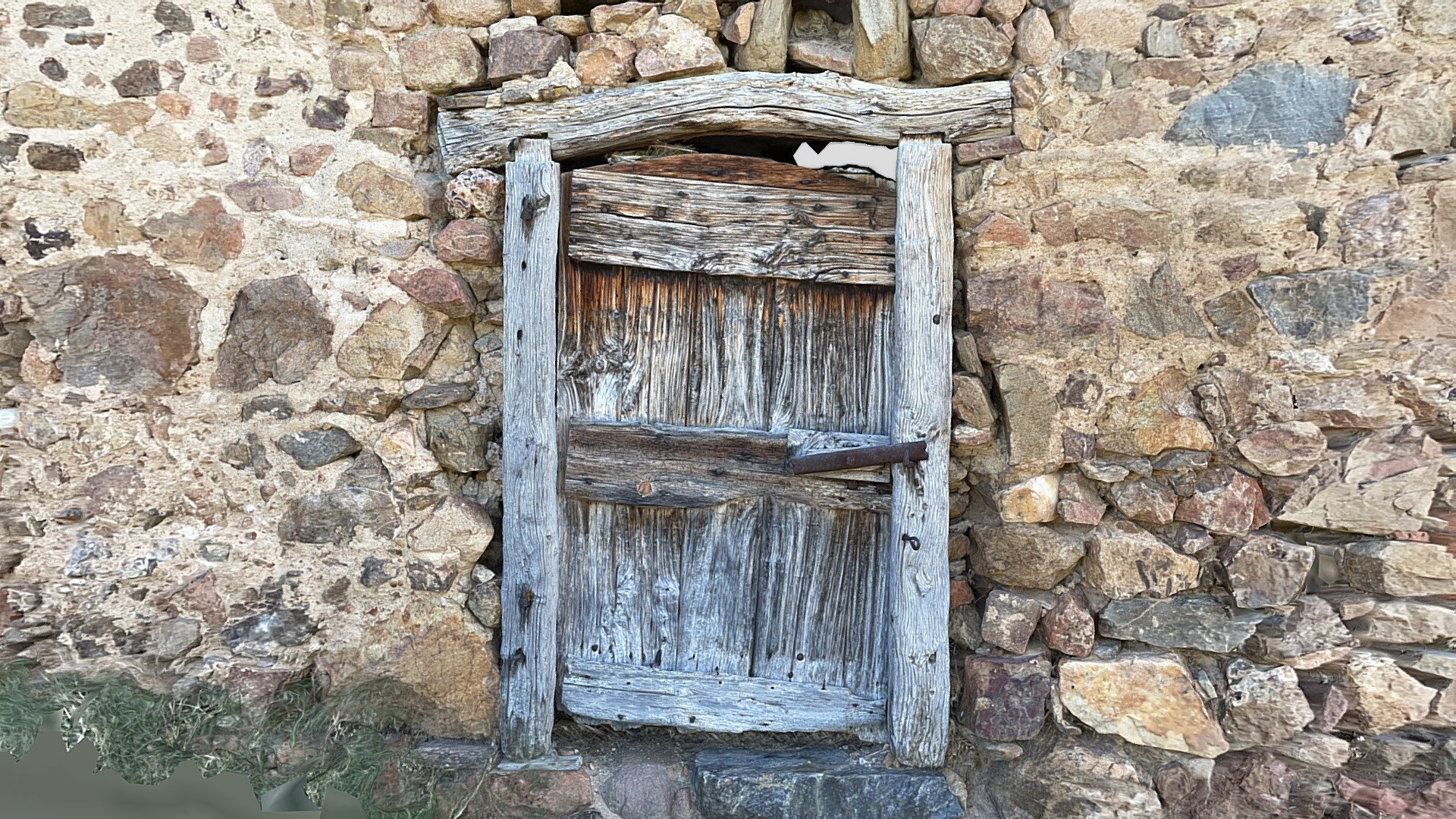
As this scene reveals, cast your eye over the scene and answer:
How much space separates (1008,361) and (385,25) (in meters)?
1.89

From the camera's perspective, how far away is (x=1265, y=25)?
1875 millimetres

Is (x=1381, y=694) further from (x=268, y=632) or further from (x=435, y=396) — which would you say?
(x=268, y=632)

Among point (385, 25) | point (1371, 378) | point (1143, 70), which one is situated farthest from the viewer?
point (385, 25)

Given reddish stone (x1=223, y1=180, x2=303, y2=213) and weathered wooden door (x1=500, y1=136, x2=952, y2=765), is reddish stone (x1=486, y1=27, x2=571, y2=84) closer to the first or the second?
weathered wooden door (x1=500, y1=136, x2=952, y2=765)

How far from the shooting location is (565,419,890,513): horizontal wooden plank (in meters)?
2.17

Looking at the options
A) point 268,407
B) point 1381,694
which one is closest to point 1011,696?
point 1381,694

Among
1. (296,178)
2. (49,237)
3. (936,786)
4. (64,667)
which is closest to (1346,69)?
(936,786)

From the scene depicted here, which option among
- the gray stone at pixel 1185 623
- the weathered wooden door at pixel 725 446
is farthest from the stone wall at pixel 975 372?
the weathered wooden door at pixel 725 446

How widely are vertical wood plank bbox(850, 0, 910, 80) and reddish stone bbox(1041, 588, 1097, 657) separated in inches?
56.5

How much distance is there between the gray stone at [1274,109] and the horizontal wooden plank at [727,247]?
33.5 inches

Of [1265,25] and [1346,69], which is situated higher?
[1265,25]

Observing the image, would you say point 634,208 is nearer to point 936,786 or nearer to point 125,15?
point 125,15

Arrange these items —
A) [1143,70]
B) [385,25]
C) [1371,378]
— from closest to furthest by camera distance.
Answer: [1371,378] < [1143,70] < [385,25]

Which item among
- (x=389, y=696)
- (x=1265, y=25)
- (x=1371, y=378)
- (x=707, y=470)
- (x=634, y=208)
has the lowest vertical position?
(x=389, y=696)
